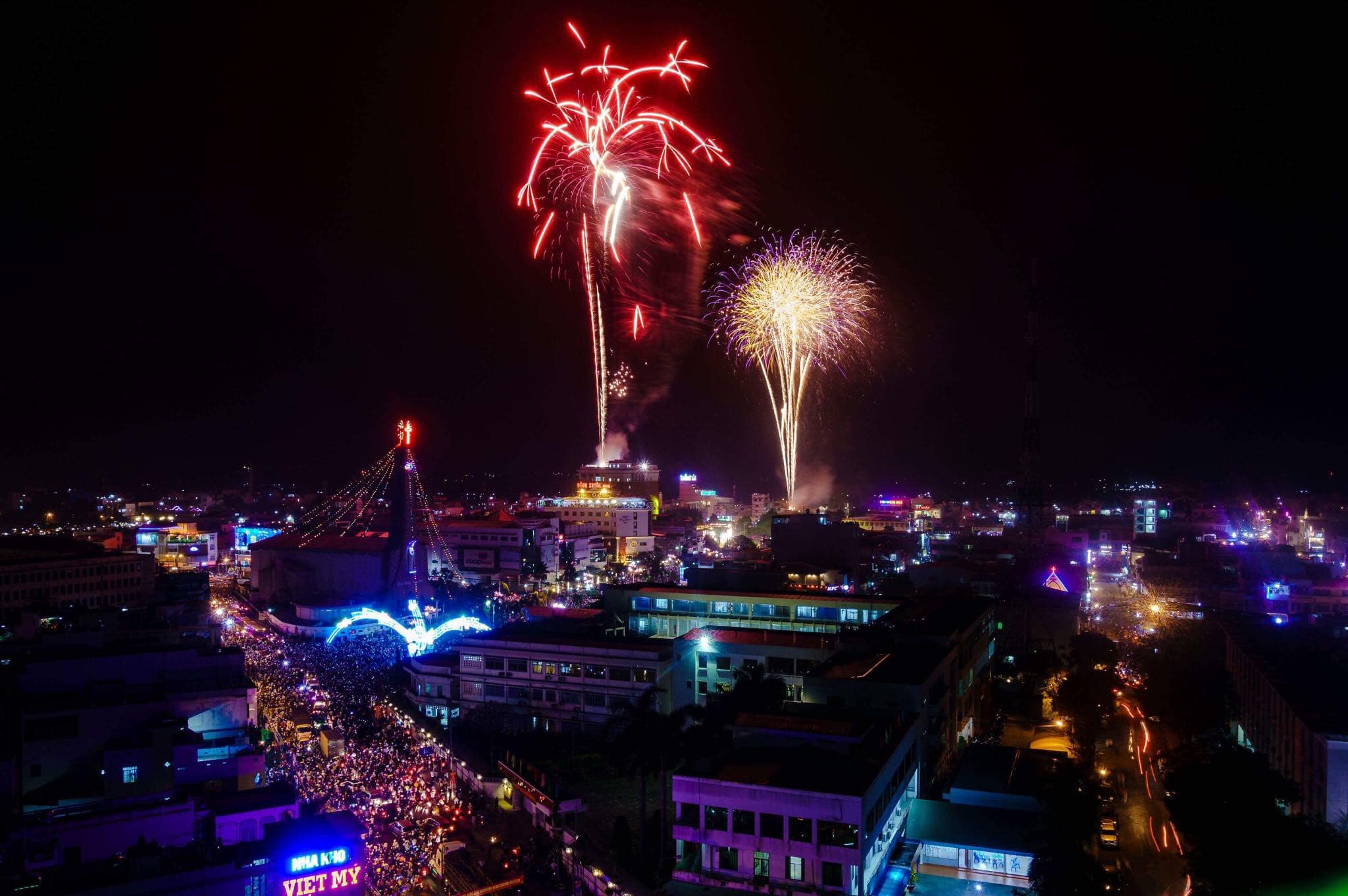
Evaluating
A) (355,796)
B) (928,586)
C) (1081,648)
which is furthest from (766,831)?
(928,586)

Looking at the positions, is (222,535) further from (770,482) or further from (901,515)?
(770,482)

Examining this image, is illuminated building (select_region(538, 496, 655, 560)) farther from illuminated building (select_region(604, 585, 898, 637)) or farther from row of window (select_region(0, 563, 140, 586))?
illuminated building (select_region(604, 585, 898, 637))

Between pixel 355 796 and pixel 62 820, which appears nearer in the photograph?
pixel 62 820

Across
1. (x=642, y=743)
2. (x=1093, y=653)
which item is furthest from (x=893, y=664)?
(x=1093, y=653)

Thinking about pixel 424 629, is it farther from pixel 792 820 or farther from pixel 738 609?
pixel 792 820

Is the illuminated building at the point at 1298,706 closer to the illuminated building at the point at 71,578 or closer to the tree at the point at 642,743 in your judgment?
the tree at the point at 642,743

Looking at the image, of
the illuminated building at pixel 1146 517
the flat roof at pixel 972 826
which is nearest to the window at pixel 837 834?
A: the flat roof at pixel 972 826
